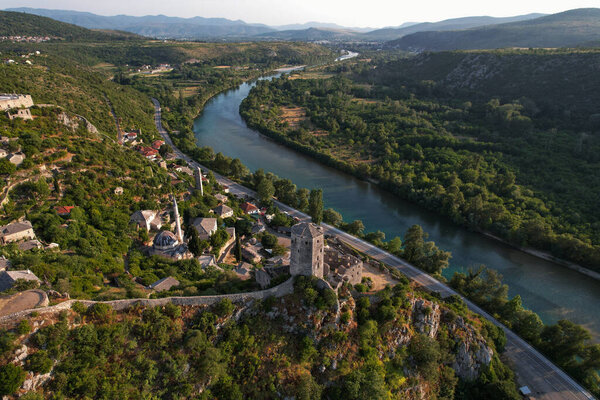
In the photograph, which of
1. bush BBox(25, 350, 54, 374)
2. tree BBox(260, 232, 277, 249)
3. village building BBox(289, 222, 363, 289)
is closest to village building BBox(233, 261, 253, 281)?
tree BBox(260, 232, 277, 249)

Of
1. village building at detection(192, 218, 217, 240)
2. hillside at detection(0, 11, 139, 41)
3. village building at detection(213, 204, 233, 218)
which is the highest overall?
hillside at detection(0, 11, 139, 41)

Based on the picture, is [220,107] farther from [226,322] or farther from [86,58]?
[226,322]

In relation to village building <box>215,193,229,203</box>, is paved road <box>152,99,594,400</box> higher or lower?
lower

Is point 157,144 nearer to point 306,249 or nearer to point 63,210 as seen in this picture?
point 63,210

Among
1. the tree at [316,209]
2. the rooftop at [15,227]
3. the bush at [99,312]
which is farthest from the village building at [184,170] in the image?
the bush at [99,312]

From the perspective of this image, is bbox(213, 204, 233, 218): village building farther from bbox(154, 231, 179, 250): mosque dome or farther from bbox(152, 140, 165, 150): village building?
bbox(152, 140, 165, 150): village building

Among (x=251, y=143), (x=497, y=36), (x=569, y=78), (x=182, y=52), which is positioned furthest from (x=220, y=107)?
(x=497, y=36)
